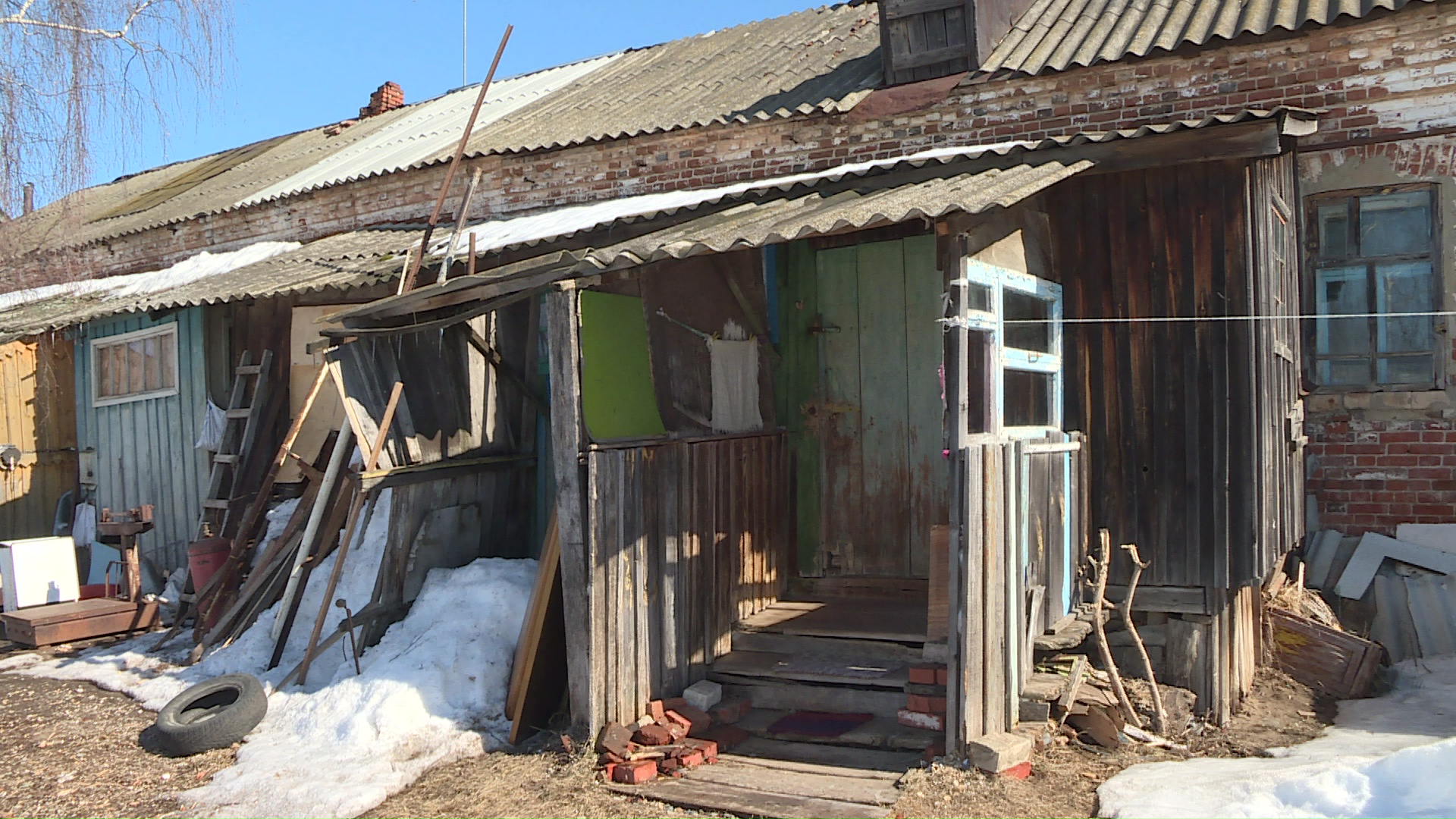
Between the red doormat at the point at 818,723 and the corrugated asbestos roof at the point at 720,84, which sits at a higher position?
the corrugated asbestos roof at the point at 720,84

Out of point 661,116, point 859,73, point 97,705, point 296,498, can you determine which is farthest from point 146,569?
point 859,73

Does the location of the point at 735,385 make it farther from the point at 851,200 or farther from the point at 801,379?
the point at 851,200

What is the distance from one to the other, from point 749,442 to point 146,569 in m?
6.28

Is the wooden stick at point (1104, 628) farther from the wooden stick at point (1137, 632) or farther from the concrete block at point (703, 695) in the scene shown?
the concrete block at point (703, 695)

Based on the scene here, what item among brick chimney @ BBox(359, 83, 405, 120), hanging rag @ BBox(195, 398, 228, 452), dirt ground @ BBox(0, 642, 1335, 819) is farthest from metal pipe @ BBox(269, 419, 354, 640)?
brick chimney @ BBox(359, 83, 405, 120)

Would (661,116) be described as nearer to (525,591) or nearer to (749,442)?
(749,442)

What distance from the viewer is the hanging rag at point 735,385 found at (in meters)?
6.76

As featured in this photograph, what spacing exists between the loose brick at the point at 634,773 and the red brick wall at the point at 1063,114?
4805 mm

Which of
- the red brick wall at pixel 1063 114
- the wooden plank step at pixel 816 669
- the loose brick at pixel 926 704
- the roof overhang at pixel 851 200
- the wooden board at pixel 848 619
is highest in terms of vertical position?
the red brick wall at pixel 1063 114

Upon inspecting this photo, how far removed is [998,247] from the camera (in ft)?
18.0

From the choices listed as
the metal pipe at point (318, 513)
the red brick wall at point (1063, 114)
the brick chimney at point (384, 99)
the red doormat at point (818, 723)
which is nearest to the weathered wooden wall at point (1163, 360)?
the red brick wall at point (1063, 114)

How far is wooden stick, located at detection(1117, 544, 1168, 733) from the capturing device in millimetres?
5926

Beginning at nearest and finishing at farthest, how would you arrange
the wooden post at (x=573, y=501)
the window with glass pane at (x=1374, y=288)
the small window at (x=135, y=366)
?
the wooden post at (x=573, y=501) < the window with glass pane at (x=1374, y=288) < the small window at (x=135, y=366)

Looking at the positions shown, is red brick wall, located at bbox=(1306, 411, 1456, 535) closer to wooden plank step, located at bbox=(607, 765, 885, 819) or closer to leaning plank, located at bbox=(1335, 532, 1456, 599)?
leaning plank, located at bbox=(1335, 532, 1456, 599)
